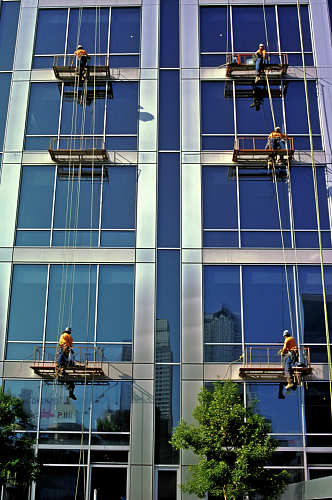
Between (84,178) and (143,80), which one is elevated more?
(143,80)

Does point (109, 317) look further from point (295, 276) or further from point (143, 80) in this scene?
point (143, 80)

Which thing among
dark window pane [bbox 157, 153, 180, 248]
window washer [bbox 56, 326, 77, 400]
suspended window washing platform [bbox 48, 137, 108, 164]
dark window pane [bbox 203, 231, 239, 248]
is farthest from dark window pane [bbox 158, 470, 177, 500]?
suspended window washing platform [bbox 48, 137, 108, 164]

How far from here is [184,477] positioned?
64.4 feet

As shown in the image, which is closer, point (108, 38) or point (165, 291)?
point (165, 291)

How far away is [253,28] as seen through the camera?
85.2 feet

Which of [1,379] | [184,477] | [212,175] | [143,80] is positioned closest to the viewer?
[184,477]

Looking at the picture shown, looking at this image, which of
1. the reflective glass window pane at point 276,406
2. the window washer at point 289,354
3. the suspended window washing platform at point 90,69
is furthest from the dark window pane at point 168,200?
the reflective glass window pane at point 276,406

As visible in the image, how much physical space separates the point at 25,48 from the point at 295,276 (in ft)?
52.5

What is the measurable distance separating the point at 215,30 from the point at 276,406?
16817 millimetres

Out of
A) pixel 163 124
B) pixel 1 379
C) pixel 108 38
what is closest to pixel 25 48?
pixel 108 38

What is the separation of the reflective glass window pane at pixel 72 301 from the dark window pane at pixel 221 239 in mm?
4666

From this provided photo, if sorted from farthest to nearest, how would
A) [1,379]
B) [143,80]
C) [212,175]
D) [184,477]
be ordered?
[143,80], [212,175], [1,379], [184,477]

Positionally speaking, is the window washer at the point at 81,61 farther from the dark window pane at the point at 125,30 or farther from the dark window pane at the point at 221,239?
the dark window pane at the point at 221,239

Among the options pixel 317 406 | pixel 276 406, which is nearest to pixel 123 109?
pixel 276 406
